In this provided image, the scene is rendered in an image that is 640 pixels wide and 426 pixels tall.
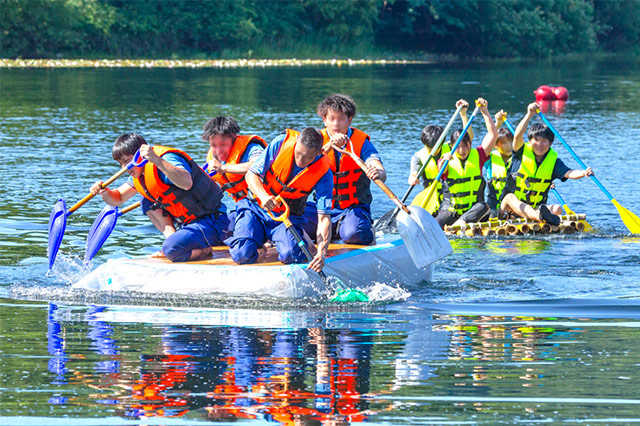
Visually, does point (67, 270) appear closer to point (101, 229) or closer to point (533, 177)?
point (101, 229)

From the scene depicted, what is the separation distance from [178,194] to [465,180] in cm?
391

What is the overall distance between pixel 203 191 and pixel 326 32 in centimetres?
5134

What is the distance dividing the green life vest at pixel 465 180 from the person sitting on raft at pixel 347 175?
268 cm

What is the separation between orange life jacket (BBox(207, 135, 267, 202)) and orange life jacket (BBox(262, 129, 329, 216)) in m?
0.49

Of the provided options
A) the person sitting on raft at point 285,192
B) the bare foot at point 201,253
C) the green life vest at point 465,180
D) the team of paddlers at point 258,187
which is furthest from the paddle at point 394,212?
the bare foot at point 201,253

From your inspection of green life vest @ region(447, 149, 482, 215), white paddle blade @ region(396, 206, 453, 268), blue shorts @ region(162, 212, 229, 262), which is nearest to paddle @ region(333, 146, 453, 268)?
white paddle blade @ region(396, 206, 453, 268)

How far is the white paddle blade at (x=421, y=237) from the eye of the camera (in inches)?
316

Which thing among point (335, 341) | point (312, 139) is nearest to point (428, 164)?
point (312, 139)

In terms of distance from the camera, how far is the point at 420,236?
811 cm

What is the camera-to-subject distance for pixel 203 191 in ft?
26.3

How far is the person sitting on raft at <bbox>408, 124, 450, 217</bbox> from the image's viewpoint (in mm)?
10430

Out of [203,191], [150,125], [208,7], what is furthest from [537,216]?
[208,7]

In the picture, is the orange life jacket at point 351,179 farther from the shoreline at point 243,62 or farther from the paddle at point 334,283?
the shoreline at point 243,62

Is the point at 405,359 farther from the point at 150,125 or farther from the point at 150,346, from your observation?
the point at 150,125
